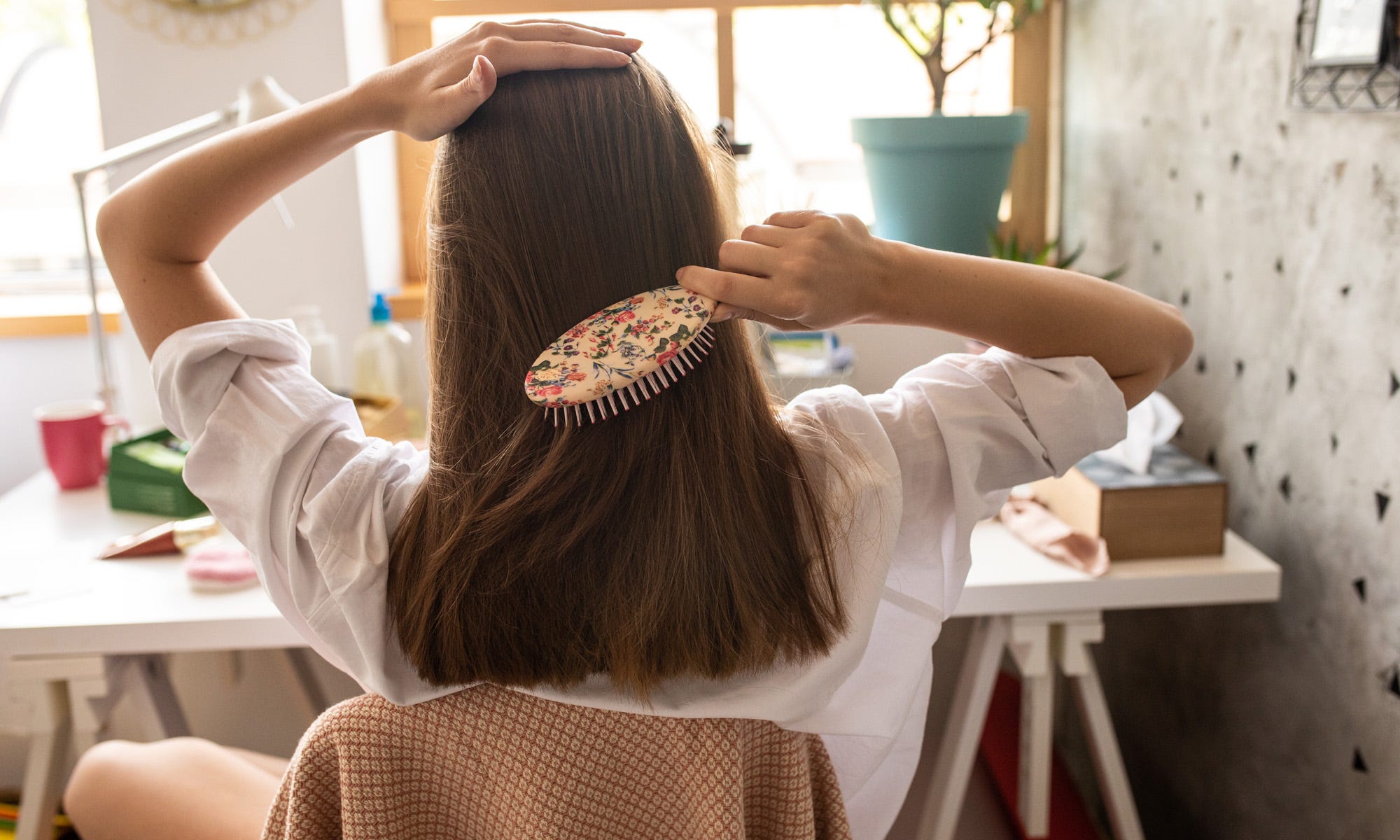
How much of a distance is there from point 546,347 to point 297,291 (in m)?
1.20

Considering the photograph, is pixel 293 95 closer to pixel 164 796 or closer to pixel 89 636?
pixel 89 636

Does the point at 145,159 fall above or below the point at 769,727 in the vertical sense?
above

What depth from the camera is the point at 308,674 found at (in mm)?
1655

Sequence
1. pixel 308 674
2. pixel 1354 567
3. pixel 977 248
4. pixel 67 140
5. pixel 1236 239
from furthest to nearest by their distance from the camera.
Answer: pixel 67 140 < pixel 977 248 < pixel 308 674 < pixel 1236 239 < pixel 1354 567

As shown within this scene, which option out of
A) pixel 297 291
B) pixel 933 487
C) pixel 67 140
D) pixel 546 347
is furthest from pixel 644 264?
pixel 67 140

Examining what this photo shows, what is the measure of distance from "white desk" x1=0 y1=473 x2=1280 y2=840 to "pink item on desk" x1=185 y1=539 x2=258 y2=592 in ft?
0.04

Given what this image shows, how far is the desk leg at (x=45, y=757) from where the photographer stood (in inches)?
46.2

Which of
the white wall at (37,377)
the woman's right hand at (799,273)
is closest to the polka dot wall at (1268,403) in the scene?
the woman's right hand at (799,273)

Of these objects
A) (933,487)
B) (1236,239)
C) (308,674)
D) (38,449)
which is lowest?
(308,674)

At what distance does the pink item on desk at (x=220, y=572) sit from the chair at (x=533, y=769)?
494 mm

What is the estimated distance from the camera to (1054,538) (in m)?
1.23

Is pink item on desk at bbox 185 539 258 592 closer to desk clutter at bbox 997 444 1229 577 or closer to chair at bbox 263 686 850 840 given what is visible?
chair at bbox 263 686 850 840

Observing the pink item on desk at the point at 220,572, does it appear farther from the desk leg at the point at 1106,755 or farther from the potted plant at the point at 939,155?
the potted plant at the point at 939,155

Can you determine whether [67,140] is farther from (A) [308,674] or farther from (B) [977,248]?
(B) [977,248]
